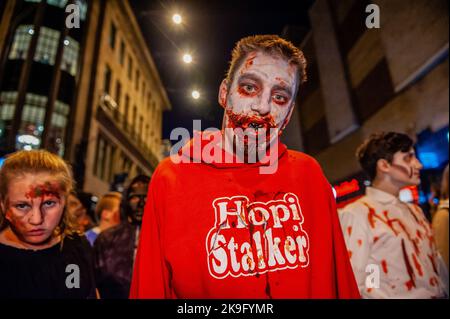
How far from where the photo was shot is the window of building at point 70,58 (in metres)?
18.5

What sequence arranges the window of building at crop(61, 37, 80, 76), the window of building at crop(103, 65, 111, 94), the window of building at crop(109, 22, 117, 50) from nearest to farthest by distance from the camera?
1. the window of building at crop(61, 37, 80, 76)
2. the window of building at crop(103, 65, 111, 94)
3. the window of building at crop(109, 22, 117, 50)

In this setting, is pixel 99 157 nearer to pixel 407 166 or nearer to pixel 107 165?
pixel 107 165

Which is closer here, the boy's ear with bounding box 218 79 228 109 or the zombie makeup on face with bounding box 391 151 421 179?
the boy's ear with bounding box 218 79 228 109

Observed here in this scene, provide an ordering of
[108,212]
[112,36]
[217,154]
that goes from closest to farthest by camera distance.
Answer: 1. [217,154]
2. [108,212]
3. [112,36]

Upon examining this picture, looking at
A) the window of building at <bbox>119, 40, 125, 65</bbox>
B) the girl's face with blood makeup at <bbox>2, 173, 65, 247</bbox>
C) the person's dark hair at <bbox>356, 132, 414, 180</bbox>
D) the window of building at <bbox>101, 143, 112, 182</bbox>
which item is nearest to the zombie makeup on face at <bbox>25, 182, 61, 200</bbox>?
the girl's face with blood makeup at <bbox>2, 173, 65, 247</bbox>

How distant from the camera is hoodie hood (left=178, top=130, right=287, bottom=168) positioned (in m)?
1.67

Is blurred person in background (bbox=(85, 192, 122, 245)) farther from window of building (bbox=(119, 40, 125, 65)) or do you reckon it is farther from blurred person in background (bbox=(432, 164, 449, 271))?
window of building (bbox=(119, 40, 125, 65))

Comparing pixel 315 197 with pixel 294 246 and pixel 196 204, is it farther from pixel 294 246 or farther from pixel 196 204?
pixel 196 204

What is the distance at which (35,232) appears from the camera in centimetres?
205

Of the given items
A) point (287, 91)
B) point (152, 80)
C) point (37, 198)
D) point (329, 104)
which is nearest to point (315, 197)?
point (287, 91)

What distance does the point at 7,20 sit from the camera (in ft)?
10.3

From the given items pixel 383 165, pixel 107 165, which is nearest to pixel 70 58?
pixel 107 165

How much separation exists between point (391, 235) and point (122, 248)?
8.86 feet

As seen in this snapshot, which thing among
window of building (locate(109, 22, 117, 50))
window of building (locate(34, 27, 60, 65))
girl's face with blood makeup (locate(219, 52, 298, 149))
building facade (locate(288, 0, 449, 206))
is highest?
window of building (locate(109, 22, 117, 50))
